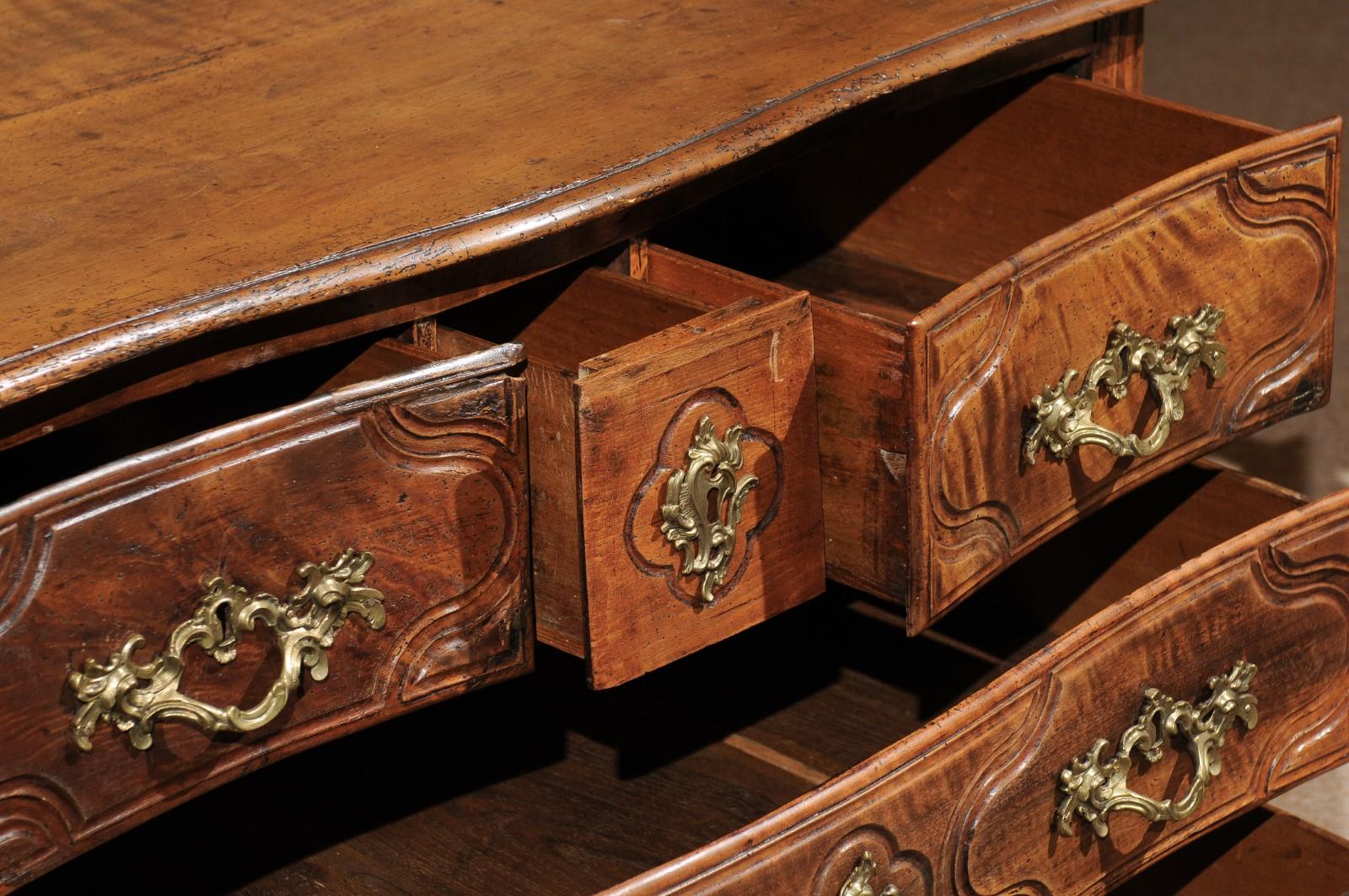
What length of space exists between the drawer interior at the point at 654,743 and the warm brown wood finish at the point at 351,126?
42 cm

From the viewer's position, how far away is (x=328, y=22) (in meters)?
1.07

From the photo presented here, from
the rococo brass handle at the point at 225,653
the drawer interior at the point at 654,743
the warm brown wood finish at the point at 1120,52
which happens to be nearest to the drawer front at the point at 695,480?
the rococo brass handle at the point at 225,653

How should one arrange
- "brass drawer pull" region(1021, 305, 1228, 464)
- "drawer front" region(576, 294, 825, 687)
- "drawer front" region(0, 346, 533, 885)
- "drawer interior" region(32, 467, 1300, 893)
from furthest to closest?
"drawer interior" region(32, 467, 1300, 893) < "brass drawer pull" region(1021, 305, 1228, 464) < "drawer front" region(576, 294, 825, 687) < "drawer front" region(0, 346, 533, 885)

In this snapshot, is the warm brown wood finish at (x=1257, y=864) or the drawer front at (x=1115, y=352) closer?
the drawer front at (x=1115, y=352)

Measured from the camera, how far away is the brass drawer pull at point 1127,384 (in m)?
0.92

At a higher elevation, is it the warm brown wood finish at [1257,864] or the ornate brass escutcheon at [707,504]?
the ornate brass escutcheon at [707,504]

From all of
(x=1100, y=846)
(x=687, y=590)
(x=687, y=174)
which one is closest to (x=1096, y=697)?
(x=1100, y=846)

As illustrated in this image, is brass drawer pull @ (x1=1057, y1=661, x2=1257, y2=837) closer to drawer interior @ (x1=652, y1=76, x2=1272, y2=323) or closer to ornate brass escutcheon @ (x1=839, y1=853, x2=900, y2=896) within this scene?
ornate brass escutcheon @ (x1=839, y1=853, x2=900, y2=896)

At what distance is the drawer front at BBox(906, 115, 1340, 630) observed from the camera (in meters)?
0.88

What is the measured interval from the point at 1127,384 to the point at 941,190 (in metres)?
0.35

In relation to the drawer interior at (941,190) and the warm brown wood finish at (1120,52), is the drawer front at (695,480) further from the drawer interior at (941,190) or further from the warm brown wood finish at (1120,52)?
the warm brown wood finish at (1120,52)

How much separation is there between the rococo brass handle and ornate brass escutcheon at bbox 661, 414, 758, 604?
0.48 ft

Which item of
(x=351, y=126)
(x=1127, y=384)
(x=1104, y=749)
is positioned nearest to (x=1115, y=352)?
(x=1127, y=384)

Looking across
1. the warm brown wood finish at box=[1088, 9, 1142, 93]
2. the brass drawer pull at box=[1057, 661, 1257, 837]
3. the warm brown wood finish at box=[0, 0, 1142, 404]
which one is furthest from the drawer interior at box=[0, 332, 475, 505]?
the warm brown wood finish at box=[1088, 9, 1142, 93]
